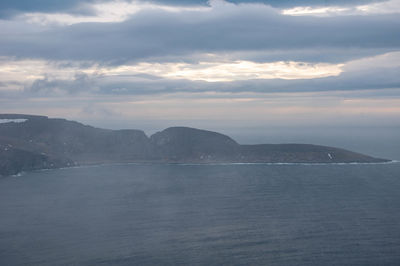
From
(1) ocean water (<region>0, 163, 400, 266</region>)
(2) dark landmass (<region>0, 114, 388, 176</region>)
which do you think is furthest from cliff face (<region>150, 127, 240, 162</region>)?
(1) ocean water (<region>0, 163, 400, 266</region>)

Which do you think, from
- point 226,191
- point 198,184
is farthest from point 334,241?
point 198,184

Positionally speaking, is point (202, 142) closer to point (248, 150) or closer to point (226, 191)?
point (248, 150)

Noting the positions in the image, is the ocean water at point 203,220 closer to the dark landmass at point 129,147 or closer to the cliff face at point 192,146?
the dark landmass at point 129,147

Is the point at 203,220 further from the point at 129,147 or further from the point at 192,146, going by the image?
the point at 129,147

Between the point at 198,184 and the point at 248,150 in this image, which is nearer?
the point at 198,184

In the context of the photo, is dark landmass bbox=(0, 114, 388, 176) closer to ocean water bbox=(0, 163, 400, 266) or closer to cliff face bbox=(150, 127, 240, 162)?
cliff face bbox=(150, 127, 240, 162)

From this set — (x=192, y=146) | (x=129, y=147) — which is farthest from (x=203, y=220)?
(x=129, y=147)
